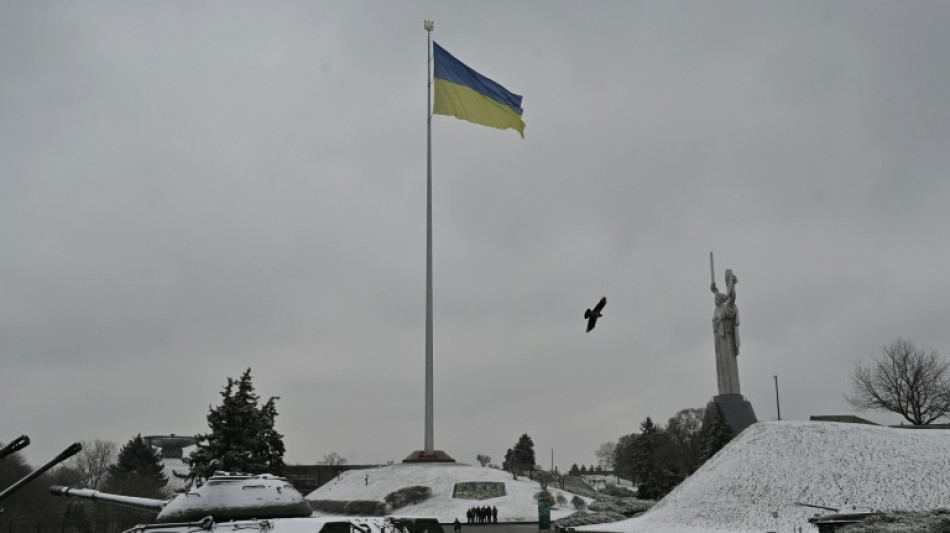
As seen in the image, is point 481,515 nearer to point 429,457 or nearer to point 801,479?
point 429,457

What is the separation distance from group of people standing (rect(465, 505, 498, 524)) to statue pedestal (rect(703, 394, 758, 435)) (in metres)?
17.5

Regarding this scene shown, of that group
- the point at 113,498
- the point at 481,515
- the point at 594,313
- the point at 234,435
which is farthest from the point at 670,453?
the point at 113,498

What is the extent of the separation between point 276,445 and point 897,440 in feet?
99.1

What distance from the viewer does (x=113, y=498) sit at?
11.0 meters

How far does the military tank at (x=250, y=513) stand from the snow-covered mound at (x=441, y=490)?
34.8 m

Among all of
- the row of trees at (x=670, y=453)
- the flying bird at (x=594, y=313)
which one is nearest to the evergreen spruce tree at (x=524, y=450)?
the row of trees at (x=670, y=453)

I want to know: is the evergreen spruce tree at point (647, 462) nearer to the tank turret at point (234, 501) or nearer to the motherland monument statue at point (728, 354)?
the motherland monument statue at point (728, 354)

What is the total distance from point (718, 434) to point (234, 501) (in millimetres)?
45952

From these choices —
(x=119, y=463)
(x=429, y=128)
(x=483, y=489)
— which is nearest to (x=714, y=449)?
(x=483, y=489)

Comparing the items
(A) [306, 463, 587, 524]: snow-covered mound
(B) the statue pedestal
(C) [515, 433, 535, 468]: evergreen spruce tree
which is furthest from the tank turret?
(C) [515, 433, 535, 468]: evergreen spruce tree

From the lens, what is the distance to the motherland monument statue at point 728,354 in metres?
54.4

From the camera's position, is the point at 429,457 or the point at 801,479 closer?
the point at 801,479

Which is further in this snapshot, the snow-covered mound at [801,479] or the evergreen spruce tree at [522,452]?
the evergreen spruce tree at [522,452]

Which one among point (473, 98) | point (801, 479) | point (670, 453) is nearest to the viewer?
point (801, 479)
